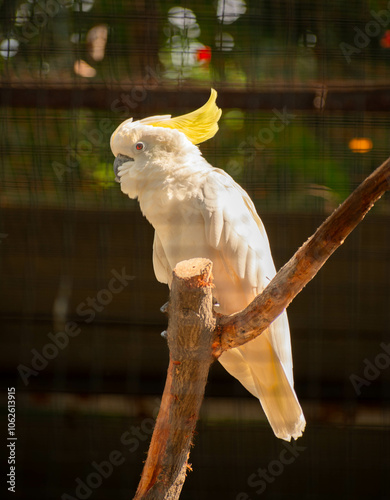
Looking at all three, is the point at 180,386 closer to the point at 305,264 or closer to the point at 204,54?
the point at 305,264

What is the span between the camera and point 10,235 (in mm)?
1952

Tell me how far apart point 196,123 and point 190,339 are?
25.8 inches

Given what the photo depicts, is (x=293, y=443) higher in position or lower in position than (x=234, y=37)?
lower

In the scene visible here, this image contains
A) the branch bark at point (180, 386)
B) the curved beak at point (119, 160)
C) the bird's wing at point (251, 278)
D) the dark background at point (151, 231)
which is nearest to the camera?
the branch bark at point (180, 386)

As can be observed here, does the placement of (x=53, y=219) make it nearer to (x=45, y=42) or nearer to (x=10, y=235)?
(x=10, y=235)

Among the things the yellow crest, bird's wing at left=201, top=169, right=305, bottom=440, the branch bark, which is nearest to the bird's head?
the yellow crest

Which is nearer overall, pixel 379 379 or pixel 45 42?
pixel 45 42

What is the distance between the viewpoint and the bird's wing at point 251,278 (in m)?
1.41

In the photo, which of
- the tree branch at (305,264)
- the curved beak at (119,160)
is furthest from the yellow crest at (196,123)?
the tree branch at (305,264)

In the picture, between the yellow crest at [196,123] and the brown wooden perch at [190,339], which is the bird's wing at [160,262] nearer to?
the yellow crest at [196,123]

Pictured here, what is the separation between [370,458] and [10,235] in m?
1.55

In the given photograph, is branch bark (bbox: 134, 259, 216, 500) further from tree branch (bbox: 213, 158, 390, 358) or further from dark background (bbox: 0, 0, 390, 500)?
dark background (bbox: 0, 0, 390, 500)

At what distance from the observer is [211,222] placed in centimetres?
140

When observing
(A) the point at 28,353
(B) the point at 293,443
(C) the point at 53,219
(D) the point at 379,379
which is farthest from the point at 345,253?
(A) the point at 28,353
